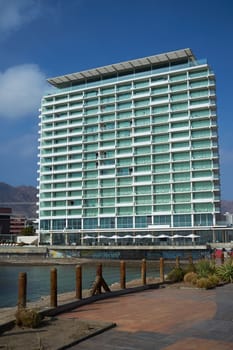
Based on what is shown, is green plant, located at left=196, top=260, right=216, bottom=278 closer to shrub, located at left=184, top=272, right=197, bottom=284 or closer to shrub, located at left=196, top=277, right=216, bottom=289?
shrub, located at left=184, top=272, right=197, bottom=284

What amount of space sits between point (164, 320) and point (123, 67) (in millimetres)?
97382

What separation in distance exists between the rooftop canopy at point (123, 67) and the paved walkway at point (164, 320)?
3466 inches

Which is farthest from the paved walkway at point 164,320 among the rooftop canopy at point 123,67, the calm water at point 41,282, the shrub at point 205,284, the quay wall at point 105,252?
the rooftop canopy at point 123,67

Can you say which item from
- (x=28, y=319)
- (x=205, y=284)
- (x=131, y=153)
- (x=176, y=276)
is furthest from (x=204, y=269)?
(x=131, y=153)

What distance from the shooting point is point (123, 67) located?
337 ft

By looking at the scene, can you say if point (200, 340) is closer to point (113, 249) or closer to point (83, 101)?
point (113, 249)

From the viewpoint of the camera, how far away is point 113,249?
88250 mm

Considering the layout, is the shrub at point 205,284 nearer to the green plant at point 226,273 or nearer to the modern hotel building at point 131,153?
the green plant at point 226,273

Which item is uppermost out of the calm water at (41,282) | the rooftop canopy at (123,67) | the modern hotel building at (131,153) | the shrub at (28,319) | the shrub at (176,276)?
the rooftop canopy at (123,67)

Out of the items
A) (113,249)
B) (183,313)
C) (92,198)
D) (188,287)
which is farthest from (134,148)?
(183,313)

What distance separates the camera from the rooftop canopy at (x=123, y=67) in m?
97.1

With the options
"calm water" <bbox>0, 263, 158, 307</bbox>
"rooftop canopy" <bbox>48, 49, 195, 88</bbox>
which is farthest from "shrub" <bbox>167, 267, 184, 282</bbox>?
"rooftop canopy" <bbox>48, 49, 195, 88</bbox>

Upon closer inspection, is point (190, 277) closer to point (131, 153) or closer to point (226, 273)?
point (226, 273)

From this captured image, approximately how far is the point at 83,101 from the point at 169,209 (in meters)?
36.6
